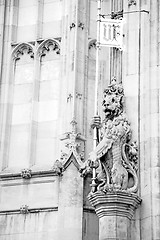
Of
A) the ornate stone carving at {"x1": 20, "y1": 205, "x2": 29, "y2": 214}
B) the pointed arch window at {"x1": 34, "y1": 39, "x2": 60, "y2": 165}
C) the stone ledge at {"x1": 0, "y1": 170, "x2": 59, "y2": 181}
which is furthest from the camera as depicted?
the pointed arch window at {"x1": 34, "y1": 39, "x2": 60, "y2": 165}

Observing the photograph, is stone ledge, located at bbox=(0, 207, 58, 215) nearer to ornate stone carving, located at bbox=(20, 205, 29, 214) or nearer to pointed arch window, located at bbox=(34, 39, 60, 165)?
ornate stone carving, located at bbox=(20, 205, 29, 214)

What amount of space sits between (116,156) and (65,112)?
3.14 meters

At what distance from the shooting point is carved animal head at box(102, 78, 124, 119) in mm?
13680

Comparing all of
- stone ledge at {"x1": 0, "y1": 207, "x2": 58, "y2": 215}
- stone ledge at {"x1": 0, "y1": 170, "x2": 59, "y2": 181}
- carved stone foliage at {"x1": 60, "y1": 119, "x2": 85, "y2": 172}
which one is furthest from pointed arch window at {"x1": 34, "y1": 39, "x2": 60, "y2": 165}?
stone ledge at {"x1": 0, "y1": 207, "x2": 58, "y2": 215}

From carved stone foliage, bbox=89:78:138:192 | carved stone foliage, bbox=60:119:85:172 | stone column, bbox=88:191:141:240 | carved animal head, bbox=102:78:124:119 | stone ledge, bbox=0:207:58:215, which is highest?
carved animal head, bbox=102:78:124:119

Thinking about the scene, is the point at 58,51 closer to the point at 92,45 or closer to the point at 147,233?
the point at 92,45

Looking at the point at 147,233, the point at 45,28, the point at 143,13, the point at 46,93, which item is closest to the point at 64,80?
the point at 46,93

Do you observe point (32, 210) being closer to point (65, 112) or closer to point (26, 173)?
point (26, 173)

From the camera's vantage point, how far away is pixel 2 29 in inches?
688

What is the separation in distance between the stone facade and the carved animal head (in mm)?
158

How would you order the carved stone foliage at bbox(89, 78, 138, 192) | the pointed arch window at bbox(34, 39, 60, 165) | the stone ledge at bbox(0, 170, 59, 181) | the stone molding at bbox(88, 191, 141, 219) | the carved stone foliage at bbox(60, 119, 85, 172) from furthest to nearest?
the pointed arch window at bbox(34, 39, 60, 165), the stone ledge at bbox(0, 170, 59, 181), the carved stone foliage at bbox(60, 119, 85, 172), the carved stone foliage at bbox(89, 78, 138, 192), the stone molding at bbox(88, 191, 141, 219)

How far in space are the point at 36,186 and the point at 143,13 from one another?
433cm

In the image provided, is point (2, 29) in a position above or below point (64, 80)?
above

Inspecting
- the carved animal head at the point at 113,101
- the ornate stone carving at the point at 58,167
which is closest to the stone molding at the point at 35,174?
the ornate stone carving at the point at 58,167
